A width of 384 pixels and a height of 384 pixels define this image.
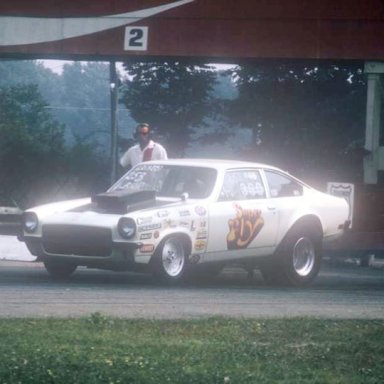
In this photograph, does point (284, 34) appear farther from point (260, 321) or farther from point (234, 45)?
point (260, 321)

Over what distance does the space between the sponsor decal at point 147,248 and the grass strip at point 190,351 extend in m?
3.34

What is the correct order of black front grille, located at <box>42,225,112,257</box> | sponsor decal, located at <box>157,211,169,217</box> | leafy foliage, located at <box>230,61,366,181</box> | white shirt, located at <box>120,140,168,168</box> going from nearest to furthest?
black front grille, located at <box>42,225,112,257</box>, sponsor decal, located at <box>157,211,169,217</box>, white shirt, located at <box>120,140,168,168</box>, leafy foliage, located at <box>230,61,366,181</box>

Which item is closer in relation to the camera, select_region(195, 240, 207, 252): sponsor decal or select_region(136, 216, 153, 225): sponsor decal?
select_region(136, 216, 153, 225): sponsor decal

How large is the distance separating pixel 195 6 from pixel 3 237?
7.38 metres

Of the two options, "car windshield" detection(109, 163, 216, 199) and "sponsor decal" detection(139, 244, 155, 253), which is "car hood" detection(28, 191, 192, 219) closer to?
"car windshield" detection(109, 163, 216, 199)

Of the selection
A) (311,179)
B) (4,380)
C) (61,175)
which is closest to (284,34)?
(311,179)

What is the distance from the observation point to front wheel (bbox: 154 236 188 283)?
44.5ft

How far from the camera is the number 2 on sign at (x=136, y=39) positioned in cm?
2359

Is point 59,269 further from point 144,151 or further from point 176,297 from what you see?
point 144,151

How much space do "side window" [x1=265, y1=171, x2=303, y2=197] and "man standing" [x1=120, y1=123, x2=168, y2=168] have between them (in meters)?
2.52

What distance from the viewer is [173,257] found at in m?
13.8

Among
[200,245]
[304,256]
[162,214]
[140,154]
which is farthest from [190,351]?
[140,154]

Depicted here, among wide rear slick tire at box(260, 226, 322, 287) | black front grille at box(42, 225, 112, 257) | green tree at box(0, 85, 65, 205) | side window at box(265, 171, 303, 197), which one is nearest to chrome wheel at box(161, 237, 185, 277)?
black front grille at box(42, 225, 112, 257)

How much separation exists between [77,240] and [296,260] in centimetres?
287
